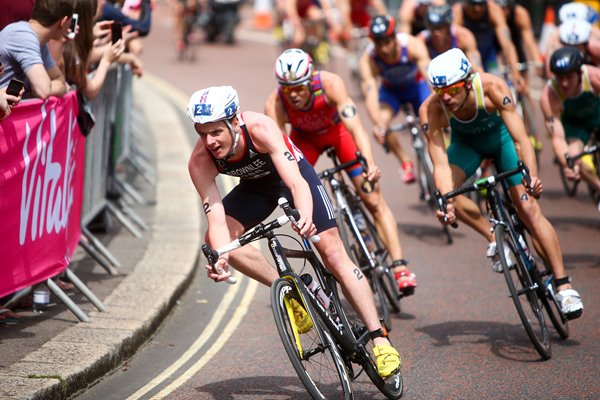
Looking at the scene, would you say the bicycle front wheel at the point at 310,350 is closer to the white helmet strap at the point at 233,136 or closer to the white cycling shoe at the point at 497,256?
the white helmet strap at the point at 233,136

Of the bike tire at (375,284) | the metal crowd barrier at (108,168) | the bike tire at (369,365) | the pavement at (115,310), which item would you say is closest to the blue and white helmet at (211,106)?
the bike tire at (369,365)

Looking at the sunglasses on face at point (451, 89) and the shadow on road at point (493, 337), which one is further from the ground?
the sunglasses on face at point (451, 89)

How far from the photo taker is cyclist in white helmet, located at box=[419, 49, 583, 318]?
313 inches

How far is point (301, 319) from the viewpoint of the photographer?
643 cm

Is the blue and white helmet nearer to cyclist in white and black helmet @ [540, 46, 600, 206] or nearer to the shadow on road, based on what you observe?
the shadow on road

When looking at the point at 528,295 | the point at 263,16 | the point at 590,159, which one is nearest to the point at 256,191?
the point at 528,295

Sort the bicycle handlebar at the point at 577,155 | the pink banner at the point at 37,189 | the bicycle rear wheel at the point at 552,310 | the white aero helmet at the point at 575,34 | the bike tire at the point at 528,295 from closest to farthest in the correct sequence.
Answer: the pink banner at the point at 37,189 → the bike tire at the point at 528,295 → the bicycle rear wheel at the point at 552,310 → the bicycle handlebar at the point at 577,155 → the white aero helmet at the point at 575,34

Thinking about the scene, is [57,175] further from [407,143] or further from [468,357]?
[407,143]

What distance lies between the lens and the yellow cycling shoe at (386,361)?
21.6 feet

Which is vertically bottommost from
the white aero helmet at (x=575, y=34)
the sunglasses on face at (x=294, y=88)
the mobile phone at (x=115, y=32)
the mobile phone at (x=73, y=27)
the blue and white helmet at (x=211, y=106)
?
the white aero helmet at (x=575, y=34)

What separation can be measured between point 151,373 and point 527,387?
2.44m

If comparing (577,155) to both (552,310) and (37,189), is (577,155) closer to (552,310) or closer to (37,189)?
(552,310)

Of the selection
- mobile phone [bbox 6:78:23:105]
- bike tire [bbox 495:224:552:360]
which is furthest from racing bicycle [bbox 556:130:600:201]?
mobile phone [bbox 6:78:23:105]

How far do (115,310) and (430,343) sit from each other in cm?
235
